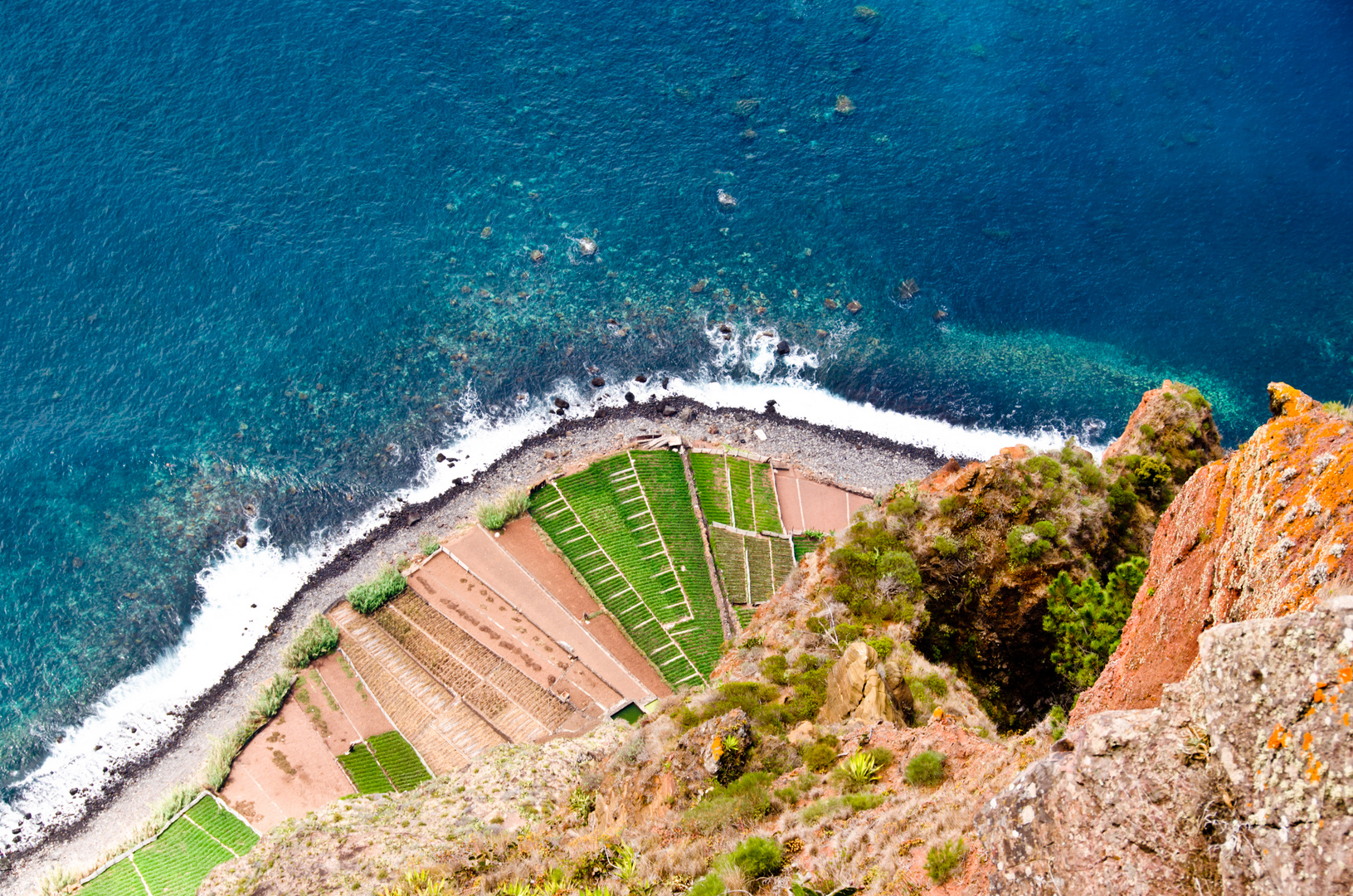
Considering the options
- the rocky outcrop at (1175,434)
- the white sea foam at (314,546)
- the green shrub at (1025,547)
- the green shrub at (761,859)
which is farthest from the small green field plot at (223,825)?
the rocky outcrop at (1175,434)

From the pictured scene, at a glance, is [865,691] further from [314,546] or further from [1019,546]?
[314,546]

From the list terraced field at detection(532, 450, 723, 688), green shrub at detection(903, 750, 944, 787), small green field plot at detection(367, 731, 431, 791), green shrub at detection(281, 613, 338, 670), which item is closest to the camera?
green shrub at detection(903, 750, 944, 787)

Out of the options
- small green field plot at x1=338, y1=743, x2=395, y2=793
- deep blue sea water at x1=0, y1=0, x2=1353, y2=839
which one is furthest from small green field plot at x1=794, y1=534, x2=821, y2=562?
small green field plot at x1=338, y1=743, x2=395, y2=793

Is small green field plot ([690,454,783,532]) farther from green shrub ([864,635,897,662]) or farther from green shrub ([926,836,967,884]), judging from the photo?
green shrub ([926,836,967,884])

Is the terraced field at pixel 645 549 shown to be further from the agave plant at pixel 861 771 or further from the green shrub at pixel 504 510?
the agave plant at pixel 861 771

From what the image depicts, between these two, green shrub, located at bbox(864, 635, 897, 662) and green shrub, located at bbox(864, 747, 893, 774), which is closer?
green shrub, located at bbox(864, 747, 893, 774)

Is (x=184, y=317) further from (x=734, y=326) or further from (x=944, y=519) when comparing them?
(x=944, y=519)

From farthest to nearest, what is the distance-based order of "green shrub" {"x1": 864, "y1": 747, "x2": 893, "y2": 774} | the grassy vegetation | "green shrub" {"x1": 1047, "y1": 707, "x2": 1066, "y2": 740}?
the grassy vegetation, "green shrub" {"x1": 864, "y1": 747, "x2": 893, "y2": 774}, "green shrub" {"x1": 1047, "y1": 707, "x2": 1066, "y2": 740}
